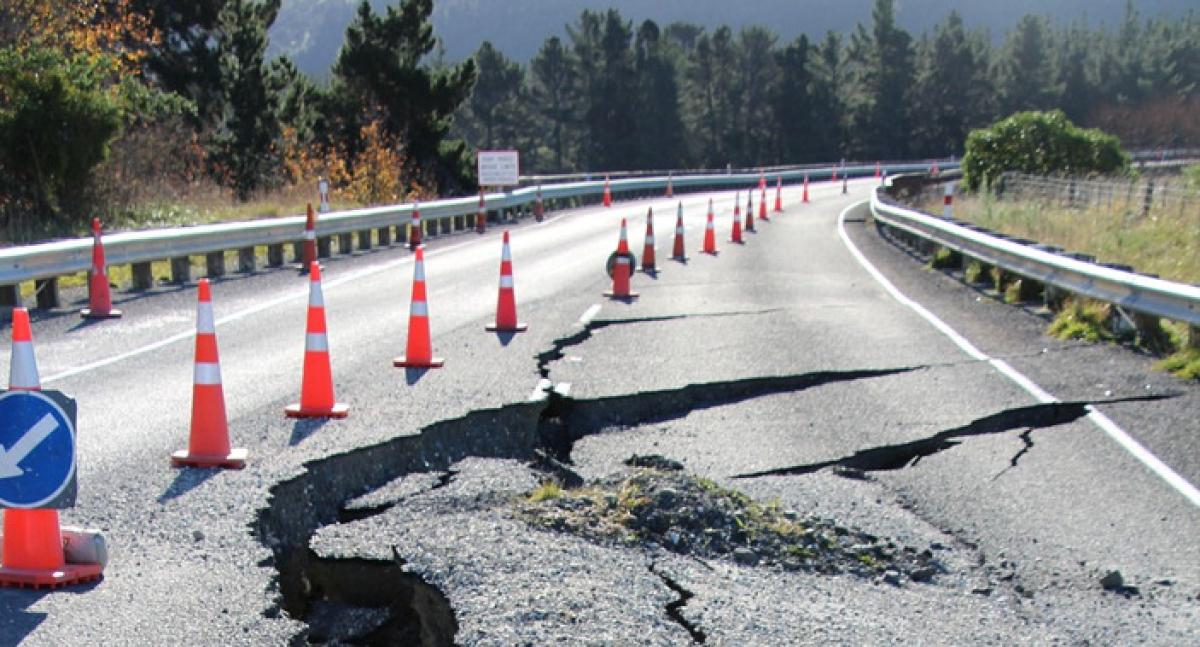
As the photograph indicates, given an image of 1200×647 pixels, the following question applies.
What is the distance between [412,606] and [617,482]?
1.61 m

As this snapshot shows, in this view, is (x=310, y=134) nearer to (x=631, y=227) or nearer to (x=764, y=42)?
(x=631, y=227)

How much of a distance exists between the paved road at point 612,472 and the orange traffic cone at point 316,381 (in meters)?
0.21

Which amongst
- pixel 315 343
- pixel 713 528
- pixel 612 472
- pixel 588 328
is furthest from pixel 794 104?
pixel 713 528

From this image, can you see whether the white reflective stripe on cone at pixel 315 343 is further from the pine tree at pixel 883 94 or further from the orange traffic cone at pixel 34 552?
the pine tree at pixel 883 94

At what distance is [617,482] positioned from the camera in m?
6.64

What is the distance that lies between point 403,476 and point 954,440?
3.19m

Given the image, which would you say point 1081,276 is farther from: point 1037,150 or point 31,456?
point 1037,150

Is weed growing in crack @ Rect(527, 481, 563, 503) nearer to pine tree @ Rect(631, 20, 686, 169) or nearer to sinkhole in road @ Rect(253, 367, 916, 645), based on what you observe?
sinkhole in road @ Rect(253, 367, 916, 645)

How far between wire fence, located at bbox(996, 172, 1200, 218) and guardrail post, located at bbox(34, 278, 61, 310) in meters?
17.3

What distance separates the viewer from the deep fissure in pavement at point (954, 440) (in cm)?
742

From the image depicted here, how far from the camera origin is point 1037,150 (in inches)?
1521

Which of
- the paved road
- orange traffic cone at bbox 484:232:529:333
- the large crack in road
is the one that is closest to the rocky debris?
the paved road

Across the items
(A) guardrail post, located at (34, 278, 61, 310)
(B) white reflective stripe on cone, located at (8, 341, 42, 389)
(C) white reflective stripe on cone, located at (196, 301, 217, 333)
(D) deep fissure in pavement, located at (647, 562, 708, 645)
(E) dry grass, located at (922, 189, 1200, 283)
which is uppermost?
(B) white reflective stripe on cone, located at (8, 341, 42, 389)

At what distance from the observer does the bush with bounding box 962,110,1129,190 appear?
3850 centimetres
